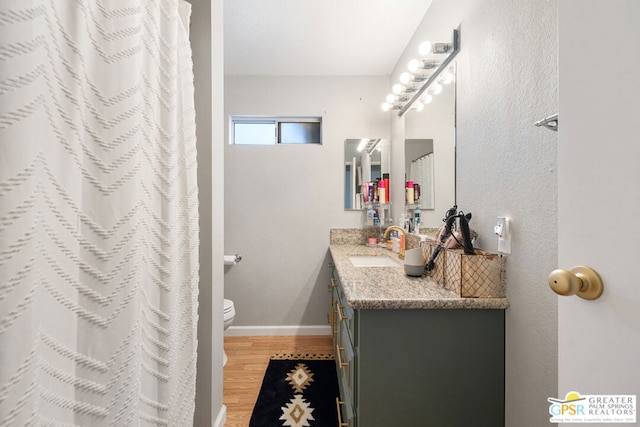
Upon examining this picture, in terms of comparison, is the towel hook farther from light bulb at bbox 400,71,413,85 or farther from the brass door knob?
light bulb at bbox 400,71,413,85

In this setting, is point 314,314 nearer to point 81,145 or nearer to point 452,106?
point 452,106

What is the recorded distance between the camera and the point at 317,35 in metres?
2.10

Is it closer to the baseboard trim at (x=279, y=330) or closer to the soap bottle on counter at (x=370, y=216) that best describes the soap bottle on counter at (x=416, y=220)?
the soap bottle on counter at (x=370, y=216)

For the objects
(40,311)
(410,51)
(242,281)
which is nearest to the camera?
(40,311)

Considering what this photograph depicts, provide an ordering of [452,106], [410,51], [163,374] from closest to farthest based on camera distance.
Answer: [163,374], [452,106], [410,51]

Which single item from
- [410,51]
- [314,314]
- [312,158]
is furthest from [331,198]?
[410,51]

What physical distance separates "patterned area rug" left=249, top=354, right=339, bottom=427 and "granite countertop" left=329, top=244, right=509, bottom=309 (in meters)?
0.84

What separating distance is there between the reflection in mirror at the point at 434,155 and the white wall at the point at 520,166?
174 mm

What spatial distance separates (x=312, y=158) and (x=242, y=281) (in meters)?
1.36

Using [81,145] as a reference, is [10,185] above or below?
below

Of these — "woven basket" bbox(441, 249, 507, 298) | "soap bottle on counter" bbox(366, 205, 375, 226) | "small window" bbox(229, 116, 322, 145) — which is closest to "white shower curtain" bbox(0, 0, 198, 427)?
"woven basket" bbox(441, 249, 507, 298)

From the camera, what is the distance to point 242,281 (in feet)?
8.75

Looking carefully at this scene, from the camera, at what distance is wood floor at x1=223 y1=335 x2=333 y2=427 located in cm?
166

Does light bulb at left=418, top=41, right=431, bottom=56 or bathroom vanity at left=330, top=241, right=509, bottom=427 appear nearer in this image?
bathroom vanity at left=330, top=241, right=509, bottom=427
